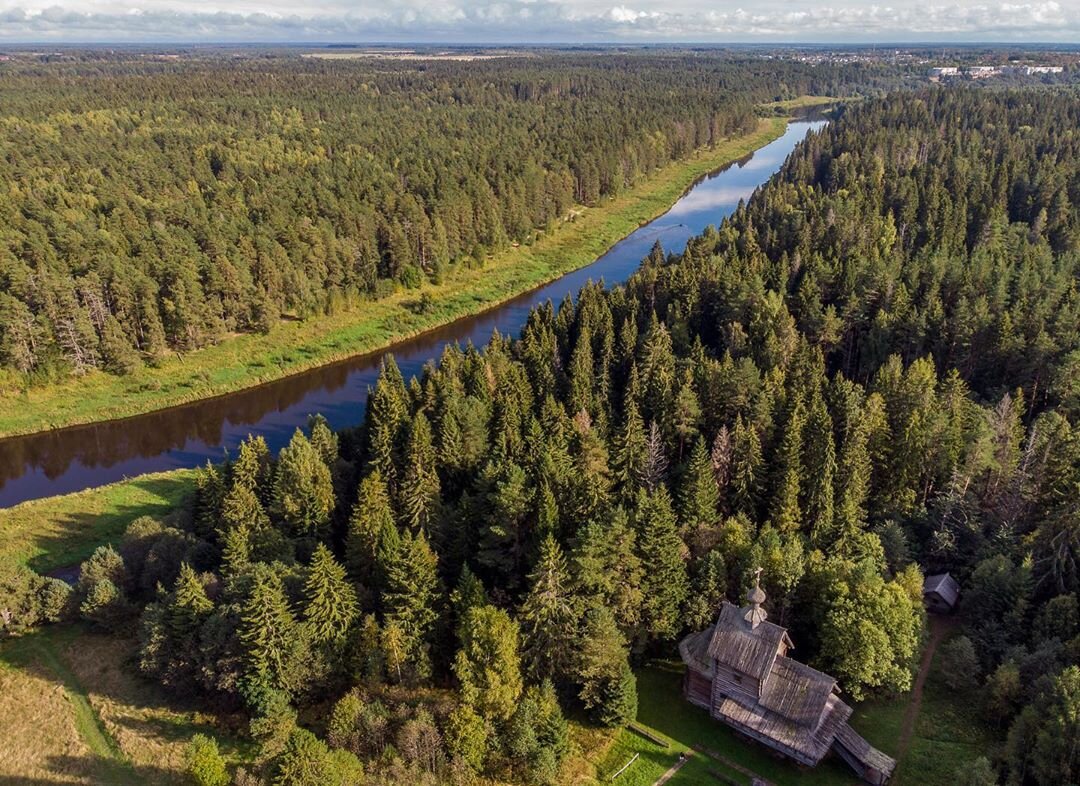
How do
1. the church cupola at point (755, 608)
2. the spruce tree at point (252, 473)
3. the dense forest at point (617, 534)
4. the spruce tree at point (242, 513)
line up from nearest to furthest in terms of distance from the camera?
the church cupola at point (755, 608), the dense forest at point (617, 534), the spruce tree at point (242, 513), the spruce tree at point (252, 473)

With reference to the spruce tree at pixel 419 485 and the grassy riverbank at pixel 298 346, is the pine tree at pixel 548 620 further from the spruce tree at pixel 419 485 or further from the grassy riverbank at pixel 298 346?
the grassy riverbank at pixel 298 346

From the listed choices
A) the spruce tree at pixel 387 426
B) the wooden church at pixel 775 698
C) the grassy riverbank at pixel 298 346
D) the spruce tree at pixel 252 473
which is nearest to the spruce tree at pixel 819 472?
the wooden church at pixel 775 698

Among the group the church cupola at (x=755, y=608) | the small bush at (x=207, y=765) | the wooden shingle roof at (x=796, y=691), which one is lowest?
the small bush at (x=207, y=765)

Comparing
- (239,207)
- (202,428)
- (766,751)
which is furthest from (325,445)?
(239,207)

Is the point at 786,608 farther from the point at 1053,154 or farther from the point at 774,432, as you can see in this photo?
the point at 1053,154

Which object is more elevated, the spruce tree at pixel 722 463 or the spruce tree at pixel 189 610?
the spruce tree at pixel 722 463
